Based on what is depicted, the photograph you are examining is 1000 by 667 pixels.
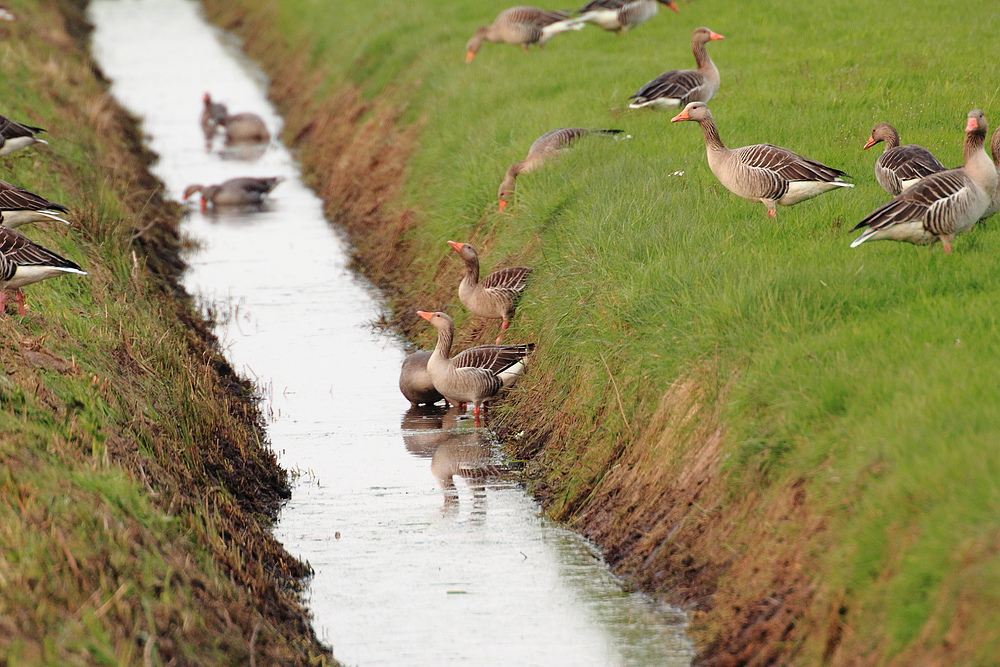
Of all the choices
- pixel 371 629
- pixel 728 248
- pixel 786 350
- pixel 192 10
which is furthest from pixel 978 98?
pixel 192 10

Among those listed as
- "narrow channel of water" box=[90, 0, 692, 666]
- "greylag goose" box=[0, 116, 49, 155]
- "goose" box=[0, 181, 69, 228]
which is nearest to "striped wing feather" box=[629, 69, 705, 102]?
"narrow channel of water" box=[90, 0, 692, 666]

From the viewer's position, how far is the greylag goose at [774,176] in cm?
1021

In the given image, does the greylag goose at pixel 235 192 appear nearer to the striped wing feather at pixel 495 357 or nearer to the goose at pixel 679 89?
the goose at pixel 679 89

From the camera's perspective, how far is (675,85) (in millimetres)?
14906

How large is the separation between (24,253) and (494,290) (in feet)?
14.4

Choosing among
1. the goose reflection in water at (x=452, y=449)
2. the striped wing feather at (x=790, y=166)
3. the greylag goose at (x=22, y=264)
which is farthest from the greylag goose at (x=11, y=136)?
the striped wing feather at (x=790, y=166)

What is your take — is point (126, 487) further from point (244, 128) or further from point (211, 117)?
point (211, 117)

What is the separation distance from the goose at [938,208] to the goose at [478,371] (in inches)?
143

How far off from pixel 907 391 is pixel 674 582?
74.8 inches

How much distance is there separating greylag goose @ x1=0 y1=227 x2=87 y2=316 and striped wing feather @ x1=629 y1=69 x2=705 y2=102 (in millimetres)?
7916

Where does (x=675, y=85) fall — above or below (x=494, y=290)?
above

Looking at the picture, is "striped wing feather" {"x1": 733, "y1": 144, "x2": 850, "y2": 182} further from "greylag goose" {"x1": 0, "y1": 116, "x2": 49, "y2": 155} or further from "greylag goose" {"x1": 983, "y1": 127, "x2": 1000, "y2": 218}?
"greylag goose" {"x1": 0, "y1": 116, "x2": 49, "y2": 155}

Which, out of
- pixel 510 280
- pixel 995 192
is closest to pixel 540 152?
pixel 510 280

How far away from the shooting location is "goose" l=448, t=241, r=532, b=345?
11945 mm
